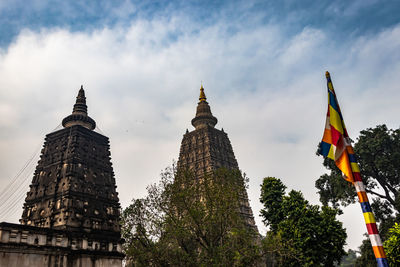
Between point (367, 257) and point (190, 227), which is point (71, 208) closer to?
point (190, 227)

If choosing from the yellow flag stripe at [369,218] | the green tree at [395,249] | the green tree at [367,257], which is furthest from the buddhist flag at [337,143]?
the green tree at [367,257]

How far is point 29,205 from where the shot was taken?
3506cm

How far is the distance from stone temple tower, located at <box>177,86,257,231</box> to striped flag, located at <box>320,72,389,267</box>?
161 feet

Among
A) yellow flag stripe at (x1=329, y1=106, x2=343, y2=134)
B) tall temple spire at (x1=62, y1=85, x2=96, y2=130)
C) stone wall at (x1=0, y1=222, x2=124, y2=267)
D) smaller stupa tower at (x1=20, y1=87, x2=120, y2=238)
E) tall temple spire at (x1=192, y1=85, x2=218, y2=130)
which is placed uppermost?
tall temple spire at (x1=192, y1=85, x2=218, y2=130)

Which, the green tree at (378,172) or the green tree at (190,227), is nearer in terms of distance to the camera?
the green tree at (190,227)

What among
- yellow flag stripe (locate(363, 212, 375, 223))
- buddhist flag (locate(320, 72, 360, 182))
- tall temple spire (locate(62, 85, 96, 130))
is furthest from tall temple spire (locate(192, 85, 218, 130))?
yellow flag stripe (locate(363, 212, 375, 223))

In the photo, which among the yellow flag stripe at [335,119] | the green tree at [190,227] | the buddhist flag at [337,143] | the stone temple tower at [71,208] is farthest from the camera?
the stone temple tower at [71,208]

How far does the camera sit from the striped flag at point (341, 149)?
10.7m

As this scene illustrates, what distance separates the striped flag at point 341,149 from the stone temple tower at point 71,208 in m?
25.2

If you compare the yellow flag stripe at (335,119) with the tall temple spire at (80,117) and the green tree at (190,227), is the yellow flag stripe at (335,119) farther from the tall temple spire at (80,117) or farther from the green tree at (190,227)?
the tall temple spire at (80,117)

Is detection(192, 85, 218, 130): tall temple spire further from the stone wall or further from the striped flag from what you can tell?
the striped flag

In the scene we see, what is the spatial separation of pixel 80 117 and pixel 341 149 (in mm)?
36874

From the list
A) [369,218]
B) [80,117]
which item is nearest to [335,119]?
[369,218]

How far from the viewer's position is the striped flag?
10742mm
